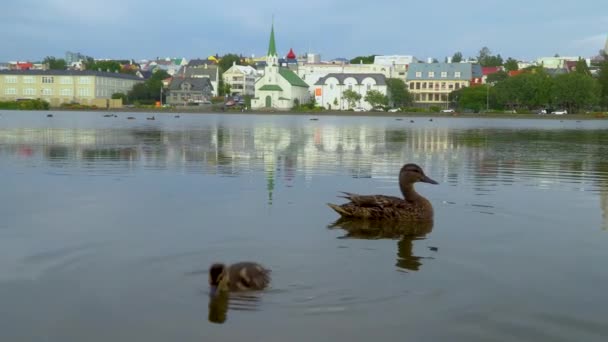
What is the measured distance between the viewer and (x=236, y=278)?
7223 mm

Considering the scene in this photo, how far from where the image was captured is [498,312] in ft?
21.8

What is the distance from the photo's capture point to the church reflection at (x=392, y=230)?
31.5ft

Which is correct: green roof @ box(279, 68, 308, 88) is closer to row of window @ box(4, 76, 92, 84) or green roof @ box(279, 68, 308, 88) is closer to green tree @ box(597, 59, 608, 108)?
row of window @ box(4, 76, 92, 84)

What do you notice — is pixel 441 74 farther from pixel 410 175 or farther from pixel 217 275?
pixel 217 275

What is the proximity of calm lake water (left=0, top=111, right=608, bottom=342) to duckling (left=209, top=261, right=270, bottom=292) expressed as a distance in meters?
0.14

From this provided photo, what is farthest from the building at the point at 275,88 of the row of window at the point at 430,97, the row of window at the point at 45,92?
the row of window at the point at 45,92

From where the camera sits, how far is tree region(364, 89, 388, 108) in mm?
145500

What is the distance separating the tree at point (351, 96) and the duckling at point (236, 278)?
14321 cm

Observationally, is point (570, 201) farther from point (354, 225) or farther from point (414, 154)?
point (414, 154)

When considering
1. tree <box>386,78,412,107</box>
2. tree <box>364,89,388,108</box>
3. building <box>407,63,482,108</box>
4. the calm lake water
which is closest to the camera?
the calm lake water

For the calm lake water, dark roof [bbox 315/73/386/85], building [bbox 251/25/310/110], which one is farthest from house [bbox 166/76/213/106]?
the calm lake water

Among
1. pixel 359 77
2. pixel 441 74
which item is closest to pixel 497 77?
pixel 441 74

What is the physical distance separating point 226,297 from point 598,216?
7.39 m

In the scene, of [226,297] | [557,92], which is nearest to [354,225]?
[226,297]
